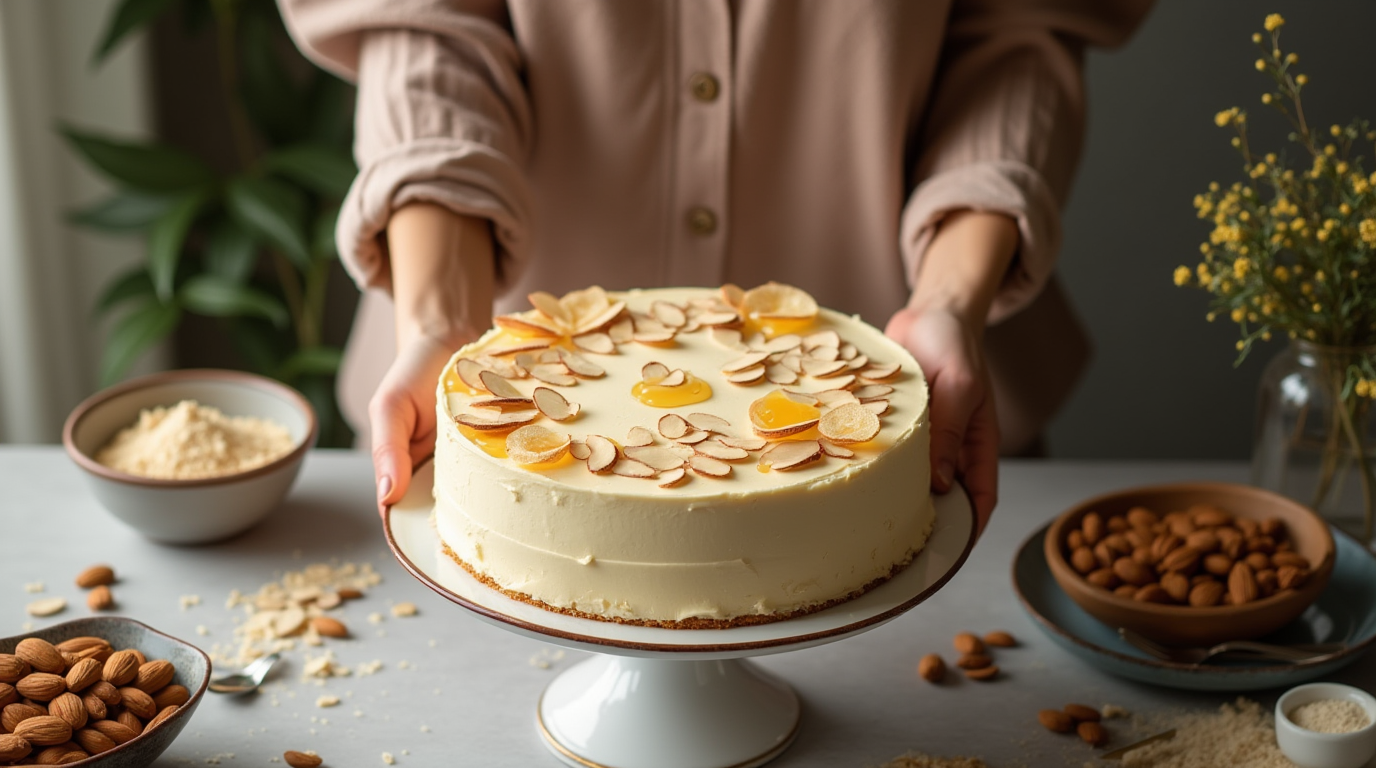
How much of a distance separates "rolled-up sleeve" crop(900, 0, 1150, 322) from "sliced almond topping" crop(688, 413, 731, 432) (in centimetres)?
55

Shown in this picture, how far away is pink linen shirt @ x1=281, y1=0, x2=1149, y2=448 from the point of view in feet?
4.85

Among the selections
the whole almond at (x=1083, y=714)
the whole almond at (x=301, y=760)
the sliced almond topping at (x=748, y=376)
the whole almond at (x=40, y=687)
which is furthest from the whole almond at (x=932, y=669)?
the whole almond at (x=40, y=687)

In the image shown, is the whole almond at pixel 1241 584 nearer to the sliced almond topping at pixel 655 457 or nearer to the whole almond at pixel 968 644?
the whole almond at pixel 968 644

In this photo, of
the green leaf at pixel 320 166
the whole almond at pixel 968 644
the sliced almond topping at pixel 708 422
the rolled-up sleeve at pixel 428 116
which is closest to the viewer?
the sliced almond topping at pixel 708 422

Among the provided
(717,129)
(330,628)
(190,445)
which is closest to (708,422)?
(330,628)

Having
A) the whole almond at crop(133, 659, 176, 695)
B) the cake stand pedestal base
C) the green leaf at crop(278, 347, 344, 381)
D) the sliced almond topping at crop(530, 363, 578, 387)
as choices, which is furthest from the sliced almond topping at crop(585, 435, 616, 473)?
the green leaf at crop(278, 347, 344, 381)

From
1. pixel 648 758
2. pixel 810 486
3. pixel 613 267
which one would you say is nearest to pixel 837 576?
pixel 810 486

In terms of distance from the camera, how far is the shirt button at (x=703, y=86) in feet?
5.00

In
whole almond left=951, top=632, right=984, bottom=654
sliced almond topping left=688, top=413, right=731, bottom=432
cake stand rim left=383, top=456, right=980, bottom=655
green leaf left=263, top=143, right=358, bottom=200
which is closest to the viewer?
cake stand rim left=383, top=456, right=980, bottom=655

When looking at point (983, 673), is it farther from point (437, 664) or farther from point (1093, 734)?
point (437, 664)

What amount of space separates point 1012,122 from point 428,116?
0.73 m

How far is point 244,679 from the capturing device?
1.19 metres

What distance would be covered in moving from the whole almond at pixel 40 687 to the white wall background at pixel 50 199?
1717 millimetres

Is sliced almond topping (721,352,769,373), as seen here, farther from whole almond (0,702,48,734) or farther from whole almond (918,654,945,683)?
whole almond (0,702,48,734)
